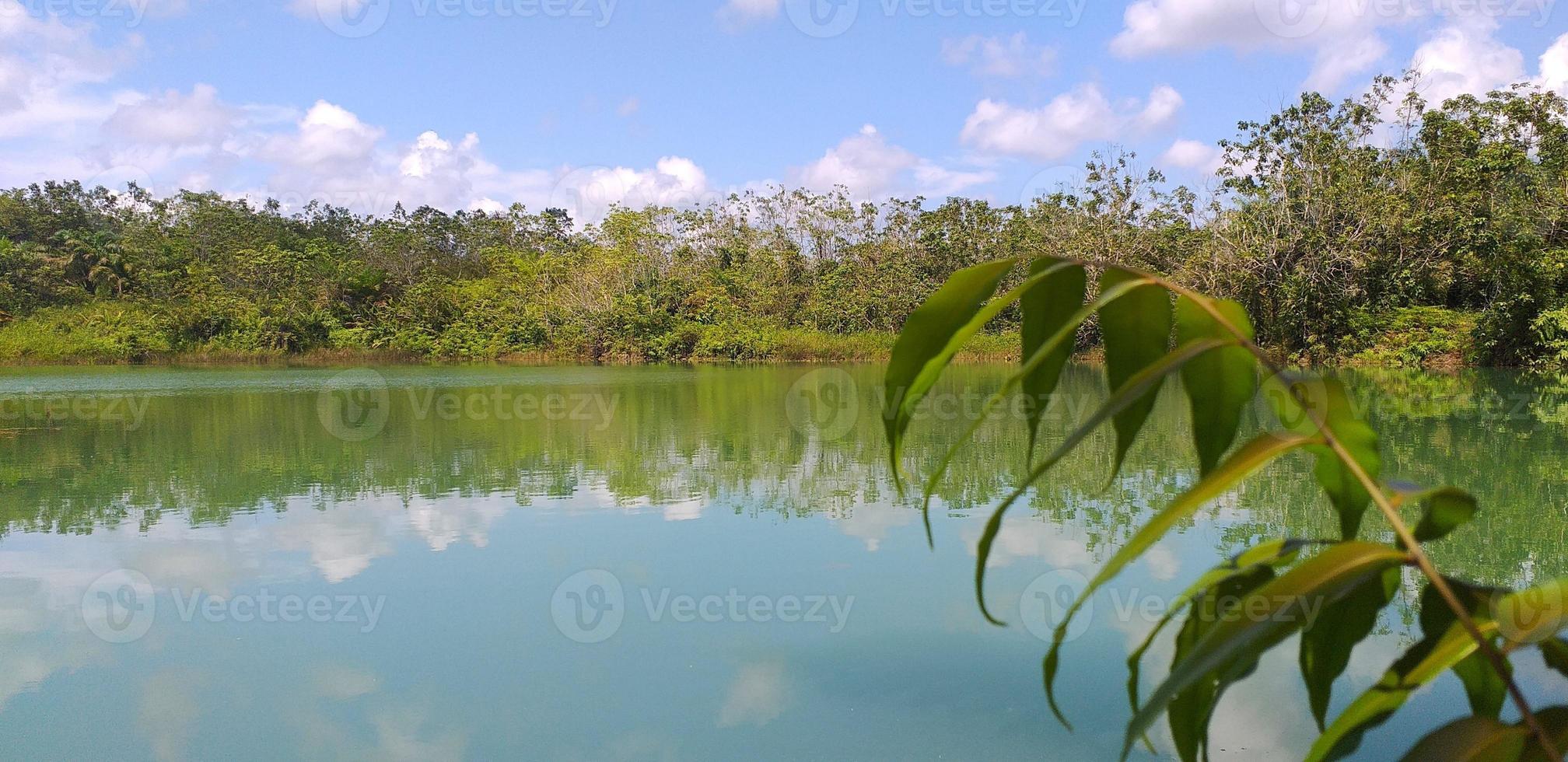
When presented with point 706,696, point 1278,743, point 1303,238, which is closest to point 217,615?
point 706,696

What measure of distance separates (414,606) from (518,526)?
124cm

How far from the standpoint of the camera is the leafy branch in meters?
0.40

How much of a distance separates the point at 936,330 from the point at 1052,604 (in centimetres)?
311

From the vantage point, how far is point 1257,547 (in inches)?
20.1

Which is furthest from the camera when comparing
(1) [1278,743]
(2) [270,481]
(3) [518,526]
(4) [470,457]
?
(4) [470,457]

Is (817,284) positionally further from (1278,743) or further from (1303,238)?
(1278,743)

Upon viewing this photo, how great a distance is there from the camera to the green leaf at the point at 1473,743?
0.39 metres

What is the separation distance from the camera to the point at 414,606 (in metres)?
3.54

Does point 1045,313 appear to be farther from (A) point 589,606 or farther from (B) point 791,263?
(B) point 791,263

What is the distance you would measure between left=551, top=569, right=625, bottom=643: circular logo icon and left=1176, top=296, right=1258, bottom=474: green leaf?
111 inches

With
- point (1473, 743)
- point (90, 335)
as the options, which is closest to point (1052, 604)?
point (1473, 743)

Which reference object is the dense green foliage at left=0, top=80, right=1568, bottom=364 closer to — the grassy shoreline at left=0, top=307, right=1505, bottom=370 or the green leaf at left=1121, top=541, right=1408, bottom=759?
the grassy shoreline at left=0, top=307, right=1505, bottom=370

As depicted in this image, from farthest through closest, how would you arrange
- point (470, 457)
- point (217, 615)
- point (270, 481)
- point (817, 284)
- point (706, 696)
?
point (817, 284) < point (470, 457) < point (270, 481) < point (217, 615) < point (706, 696)

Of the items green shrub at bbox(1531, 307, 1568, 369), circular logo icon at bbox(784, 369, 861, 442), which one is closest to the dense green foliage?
green shrub at bbox(1531, 307, 1568, 369)
